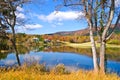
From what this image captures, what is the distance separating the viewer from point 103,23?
14.7m

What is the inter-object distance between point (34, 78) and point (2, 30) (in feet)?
43.0

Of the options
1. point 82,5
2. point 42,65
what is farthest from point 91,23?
point 42,65

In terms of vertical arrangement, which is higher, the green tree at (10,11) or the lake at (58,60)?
Result: the green tree at (10,11)

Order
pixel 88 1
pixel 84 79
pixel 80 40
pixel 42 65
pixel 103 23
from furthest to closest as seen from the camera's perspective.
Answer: pixel 80 40, pixel 42 65, pixel 103 23, pixel 88 1, pixel 84 79

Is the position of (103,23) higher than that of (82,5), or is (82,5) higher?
(82,5)

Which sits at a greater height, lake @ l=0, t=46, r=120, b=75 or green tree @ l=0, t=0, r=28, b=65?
green tree @ l=0, t=0, r=28, b=65

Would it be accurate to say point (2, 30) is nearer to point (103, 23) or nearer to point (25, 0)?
point (25, 0)

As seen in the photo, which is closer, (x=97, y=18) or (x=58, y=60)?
(x=97, y=18)

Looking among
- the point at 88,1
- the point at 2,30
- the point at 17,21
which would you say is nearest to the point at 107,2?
the point at 88,1

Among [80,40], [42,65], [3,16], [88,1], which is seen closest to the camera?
[88,1]

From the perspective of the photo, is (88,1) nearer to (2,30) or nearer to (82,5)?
(82,5)

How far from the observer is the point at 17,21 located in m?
18.9

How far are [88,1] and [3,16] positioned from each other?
7.49 m

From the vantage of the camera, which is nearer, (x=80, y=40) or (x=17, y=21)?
(x=17, y=21)
